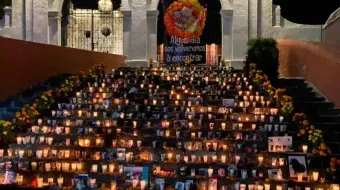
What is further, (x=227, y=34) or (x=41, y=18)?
(x=41, y=18)

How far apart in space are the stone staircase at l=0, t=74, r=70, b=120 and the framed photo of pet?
701 cm

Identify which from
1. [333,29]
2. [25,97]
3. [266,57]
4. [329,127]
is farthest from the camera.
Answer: [333,29]

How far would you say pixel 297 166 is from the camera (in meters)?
11.4

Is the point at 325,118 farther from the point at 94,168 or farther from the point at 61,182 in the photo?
the point at 61,182

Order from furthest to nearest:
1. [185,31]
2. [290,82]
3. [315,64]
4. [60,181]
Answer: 1. [185,31]
2. [290,82]
3. [315,64]
4. [60,181]

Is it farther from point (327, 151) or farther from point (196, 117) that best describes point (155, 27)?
point (327, 151)

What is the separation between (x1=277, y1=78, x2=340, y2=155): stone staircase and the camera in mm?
13641

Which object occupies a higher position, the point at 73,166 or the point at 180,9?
the point at 180,9

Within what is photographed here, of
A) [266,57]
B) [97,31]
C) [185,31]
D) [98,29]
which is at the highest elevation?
[98,29]

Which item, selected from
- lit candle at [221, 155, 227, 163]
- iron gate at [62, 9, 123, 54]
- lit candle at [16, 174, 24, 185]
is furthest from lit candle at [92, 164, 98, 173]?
iron gate at [62, 9, 123, 54]

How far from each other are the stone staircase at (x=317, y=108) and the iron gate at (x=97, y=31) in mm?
12691

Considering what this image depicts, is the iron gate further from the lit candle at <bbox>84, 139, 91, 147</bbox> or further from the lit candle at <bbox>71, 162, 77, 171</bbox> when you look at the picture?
the lit candle at <bbox>71, 162, 77, 171</bbox>

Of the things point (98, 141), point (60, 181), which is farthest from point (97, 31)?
point (60, 181)

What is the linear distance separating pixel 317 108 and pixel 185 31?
1106 centimetres
